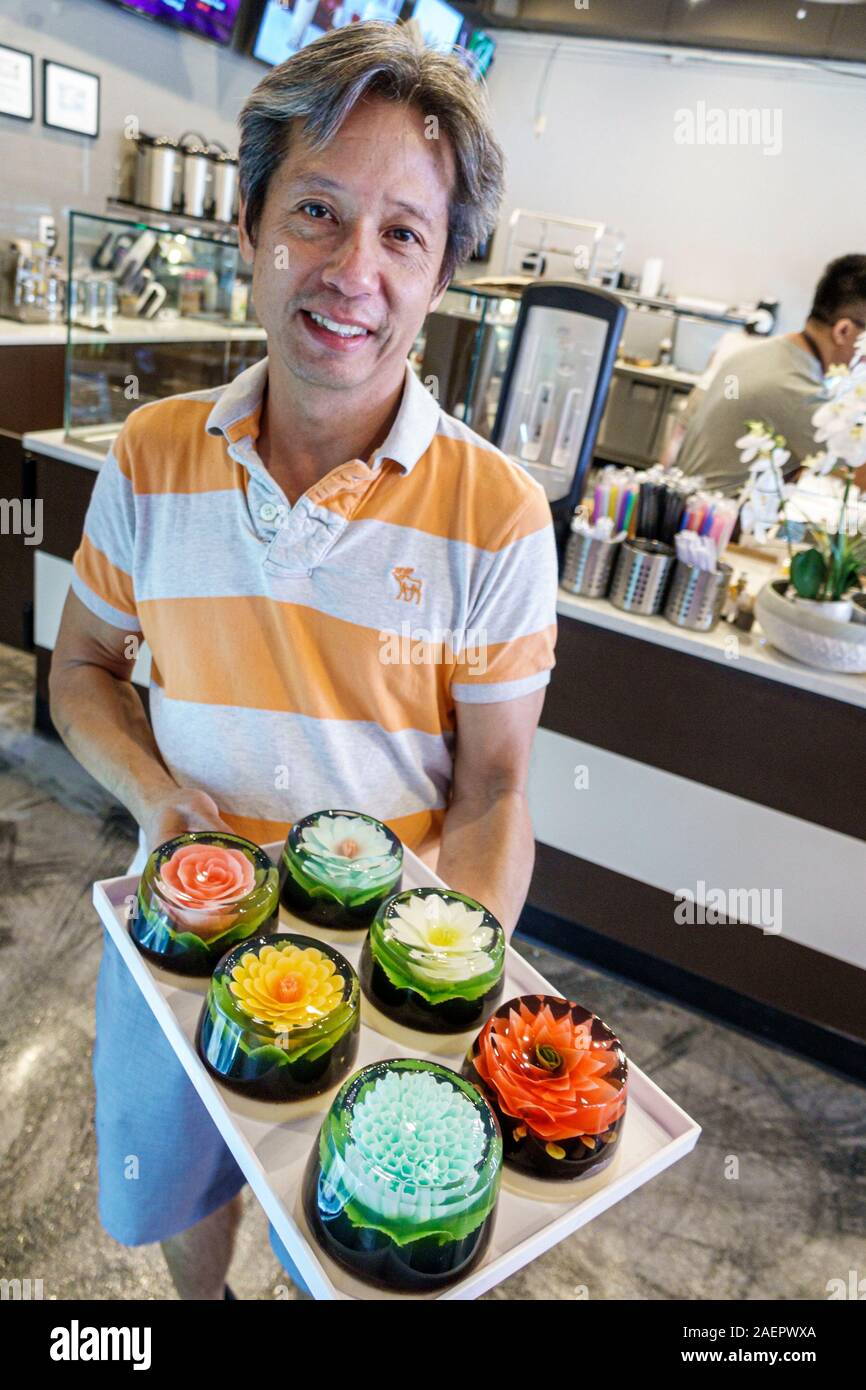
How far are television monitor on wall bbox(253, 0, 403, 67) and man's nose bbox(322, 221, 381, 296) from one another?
5347 millimetres

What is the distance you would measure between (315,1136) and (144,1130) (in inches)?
19.8

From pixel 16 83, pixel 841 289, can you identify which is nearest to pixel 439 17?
pixel 16 83

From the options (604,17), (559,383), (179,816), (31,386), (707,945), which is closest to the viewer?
(179,816)

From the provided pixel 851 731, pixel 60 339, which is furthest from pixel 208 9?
pixel 851 731

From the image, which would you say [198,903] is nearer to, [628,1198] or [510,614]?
[510,614]

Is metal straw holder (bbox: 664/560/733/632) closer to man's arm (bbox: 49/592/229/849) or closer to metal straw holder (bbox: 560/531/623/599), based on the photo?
metal straw holder (bbox: 560/531/623/599)

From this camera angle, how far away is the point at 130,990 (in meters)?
1.10

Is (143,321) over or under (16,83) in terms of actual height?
under

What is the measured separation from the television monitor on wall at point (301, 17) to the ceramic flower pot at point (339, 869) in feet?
18.8

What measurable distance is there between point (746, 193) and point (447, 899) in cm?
664

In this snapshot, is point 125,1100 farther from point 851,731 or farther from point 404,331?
point 851,731

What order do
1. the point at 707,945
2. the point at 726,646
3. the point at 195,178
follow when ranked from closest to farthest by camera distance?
the point at 726,646, the point at 707,945, the point at 195,178

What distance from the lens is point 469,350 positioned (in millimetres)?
2477

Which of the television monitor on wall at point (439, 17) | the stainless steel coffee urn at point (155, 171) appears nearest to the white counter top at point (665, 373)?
the television monitor on wall at point (439, 17)
